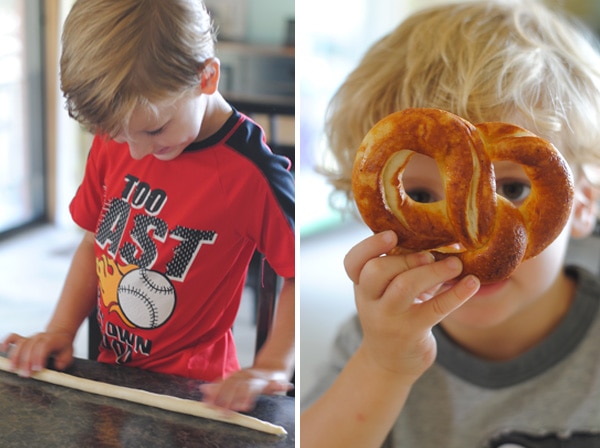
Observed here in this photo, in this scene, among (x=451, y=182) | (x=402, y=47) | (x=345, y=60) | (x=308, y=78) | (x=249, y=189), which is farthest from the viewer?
(x=345, y=60)

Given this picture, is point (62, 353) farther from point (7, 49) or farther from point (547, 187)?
point (547, 187)

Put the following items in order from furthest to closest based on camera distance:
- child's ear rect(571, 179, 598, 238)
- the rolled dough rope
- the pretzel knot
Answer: child's ear rect(571, 179, 598, 238)
the rolled dough rope
the pretzel knot

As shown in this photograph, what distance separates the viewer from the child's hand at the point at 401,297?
1.72 ft

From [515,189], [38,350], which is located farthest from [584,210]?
[38,350]

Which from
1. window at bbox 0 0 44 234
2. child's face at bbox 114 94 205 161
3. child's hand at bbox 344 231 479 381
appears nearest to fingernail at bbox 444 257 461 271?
child's hand at bbox 344 231 479 381

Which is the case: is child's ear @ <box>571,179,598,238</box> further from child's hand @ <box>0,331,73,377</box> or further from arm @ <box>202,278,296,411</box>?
child's hand @ <box>0,331,73,377</box>

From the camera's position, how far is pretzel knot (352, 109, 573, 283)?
19.0 inches

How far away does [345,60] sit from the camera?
3350 millimetres

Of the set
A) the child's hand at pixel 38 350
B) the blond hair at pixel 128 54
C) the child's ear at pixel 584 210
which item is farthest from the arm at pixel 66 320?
the child's ear at pixel 584 210

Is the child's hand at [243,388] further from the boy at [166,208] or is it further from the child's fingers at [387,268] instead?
the child's fingers at [387,268]

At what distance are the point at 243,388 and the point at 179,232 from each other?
0.14 meters

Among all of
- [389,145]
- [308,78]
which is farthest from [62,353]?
[308,78]

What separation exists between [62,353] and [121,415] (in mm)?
79

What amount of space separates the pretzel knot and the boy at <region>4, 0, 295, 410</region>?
0.11m
